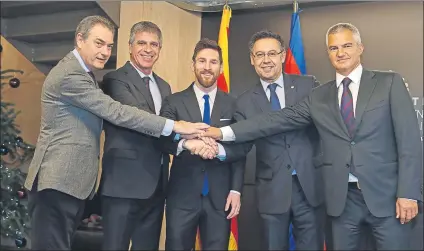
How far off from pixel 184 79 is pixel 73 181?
41.2 inches

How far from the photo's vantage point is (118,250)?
2844mm

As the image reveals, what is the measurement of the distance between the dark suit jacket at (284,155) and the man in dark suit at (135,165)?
1.53ft

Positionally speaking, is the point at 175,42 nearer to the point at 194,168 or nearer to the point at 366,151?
the point at 194,168

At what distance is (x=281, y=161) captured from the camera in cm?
282

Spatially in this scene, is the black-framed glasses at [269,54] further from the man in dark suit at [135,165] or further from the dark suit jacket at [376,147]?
the man in dark suit at [135,165]

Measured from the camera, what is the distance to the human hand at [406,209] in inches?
98.7

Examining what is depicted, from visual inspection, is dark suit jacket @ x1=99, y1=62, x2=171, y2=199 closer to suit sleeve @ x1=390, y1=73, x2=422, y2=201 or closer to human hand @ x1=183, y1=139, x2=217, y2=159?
human hand @ x1=183, y1=139, x2=217, y2=159

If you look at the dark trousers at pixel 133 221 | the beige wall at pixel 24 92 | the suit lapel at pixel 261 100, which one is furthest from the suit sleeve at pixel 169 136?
the beige wall at pixel 24 92

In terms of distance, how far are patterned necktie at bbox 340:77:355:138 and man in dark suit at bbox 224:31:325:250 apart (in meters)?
0.27

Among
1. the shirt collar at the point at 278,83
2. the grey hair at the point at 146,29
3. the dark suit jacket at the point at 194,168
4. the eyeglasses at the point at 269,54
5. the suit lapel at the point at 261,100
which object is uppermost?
the grey hair at the point at 146,29

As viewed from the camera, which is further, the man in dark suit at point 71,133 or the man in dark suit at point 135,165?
the man in dark suit at point 135,165

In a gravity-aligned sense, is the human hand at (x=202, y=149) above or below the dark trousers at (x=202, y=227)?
above

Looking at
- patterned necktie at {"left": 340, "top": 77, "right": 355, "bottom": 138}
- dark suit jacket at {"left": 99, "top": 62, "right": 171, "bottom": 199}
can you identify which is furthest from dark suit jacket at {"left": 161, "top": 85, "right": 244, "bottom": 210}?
patterned necktie at {"left": 340, "top": 77, "right": 355, "bottom": 138}

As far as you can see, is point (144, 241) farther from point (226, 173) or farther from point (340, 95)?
point (340, 95)
